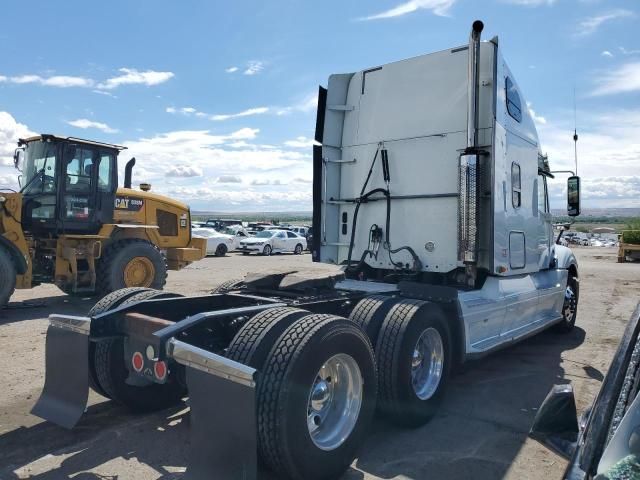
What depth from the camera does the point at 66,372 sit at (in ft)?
13.3

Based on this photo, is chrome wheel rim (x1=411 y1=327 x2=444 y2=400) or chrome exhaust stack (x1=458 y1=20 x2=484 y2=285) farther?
chrome exhaust stack (x1=458 y1=20 x2=484 y2=285)

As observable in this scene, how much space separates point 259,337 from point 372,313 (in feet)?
4.74

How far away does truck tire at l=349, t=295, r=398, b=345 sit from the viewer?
441 centimetres

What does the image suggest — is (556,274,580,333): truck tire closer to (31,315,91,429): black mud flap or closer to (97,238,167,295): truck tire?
(31,315,91,429): black mud flap

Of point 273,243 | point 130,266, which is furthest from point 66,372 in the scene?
point 273,243

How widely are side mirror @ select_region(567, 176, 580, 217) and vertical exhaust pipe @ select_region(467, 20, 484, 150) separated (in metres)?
3.08

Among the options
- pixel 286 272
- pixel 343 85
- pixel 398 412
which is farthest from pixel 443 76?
pixel 398 412

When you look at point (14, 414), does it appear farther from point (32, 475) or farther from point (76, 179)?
point (76, 179)

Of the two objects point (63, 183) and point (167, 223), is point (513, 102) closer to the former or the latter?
point (63, 183)

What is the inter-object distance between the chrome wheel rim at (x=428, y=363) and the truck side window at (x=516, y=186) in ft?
7.53

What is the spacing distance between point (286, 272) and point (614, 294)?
11.4 metres

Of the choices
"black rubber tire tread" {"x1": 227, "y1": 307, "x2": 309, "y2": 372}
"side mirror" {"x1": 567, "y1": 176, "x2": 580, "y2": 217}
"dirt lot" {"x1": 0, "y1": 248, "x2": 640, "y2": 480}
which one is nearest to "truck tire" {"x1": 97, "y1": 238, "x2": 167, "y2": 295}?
"dirt lot" {"x1": 0, "y1": 248, "x2": 640, "y2": 480}

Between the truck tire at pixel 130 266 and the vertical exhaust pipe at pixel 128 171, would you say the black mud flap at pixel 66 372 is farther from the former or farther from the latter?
the vertical exhaust pipe at pixel 128 171

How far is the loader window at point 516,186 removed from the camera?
20.2 feet
